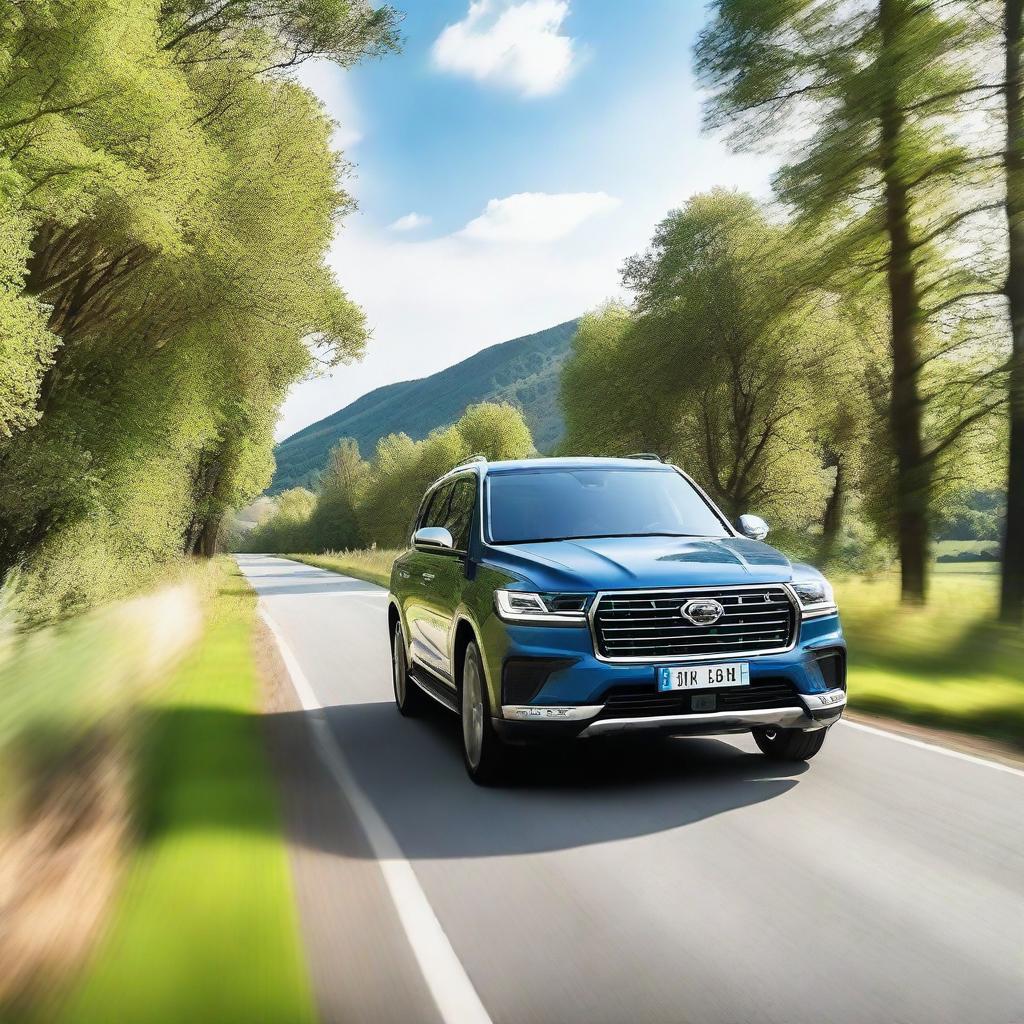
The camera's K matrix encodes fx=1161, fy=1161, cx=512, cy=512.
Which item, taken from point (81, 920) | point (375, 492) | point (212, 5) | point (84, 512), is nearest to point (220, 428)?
point (84, 512)

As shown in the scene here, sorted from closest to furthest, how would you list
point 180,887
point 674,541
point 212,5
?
point 180,887 → point 674,541 → point 212,5

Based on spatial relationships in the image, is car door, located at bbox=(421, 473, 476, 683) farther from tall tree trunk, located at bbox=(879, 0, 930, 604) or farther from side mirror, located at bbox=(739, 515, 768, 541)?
tall tree trunk, located at bbox=(879, 0, 930, 604)

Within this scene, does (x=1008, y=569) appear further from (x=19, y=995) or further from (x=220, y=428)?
(x=220, y=428)

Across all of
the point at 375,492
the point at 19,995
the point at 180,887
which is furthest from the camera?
the point at 375,492

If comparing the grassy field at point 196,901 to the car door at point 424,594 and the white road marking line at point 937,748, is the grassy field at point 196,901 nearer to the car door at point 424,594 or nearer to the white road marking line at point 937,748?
the car door at point 424,594

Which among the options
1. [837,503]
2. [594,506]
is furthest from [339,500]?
[594,506]

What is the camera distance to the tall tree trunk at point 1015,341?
13242 millimetres

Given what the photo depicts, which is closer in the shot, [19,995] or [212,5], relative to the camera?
[19,995]

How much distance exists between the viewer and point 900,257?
15.8 m

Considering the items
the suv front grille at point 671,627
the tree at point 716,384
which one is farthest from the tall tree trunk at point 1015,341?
the tree at point 716,384

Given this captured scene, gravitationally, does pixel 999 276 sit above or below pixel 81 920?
above

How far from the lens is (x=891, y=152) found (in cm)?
1452

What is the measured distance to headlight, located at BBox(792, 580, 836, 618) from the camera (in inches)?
267

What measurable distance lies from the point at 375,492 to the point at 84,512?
99.1 m
